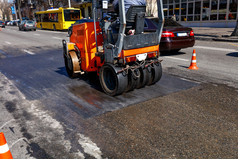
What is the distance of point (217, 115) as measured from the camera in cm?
420

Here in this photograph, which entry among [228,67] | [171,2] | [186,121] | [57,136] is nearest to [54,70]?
[57,136]

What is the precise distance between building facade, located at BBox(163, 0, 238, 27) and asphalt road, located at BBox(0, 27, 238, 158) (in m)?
17.8

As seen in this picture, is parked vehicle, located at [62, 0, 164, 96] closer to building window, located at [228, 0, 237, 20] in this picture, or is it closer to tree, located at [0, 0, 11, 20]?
building window, located at [228, 0, 237, 20]

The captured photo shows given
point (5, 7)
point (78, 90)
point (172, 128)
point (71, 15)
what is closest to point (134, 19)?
point (78, 90)

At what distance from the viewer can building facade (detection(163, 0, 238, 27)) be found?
23750 mm

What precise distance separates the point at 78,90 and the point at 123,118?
7.19ft

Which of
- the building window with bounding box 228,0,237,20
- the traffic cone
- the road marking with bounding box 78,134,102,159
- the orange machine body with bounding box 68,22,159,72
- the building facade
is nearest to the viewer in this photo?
the traffic cone

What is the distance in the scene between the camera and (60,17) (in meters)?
31.0

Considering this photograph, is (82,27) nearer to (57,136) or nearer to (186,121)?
(57,136)

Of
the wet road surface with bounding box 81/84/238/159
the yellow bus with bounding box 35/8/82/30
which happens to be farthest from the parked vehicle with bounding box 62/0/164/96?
the yellow bus with bounding box 35/8/82/30

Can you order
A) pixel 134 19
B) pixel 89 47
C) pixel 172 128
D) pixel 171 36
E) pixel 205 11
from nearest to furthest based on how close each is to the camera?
pixel 172 128, pixel 134 19, pixel 89 47, pixel 171 36, pixel 205 11

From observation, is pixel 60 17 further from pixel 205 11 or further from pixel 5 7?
pixel 5 7

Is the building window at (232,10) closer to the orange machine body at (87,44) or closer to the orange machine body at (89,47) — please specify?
the orange machine body at (89,47)

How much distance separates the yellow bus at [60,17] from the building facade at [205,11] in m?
13.1
